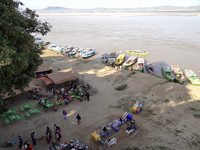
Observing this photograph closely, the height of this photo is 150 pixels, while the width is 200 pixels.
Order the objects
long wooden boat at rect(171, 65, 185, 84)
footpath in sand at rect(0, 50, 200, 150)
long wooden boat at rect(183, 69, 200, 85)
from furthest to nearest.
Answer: long wooden boat at rect(171, 65, 185, 84) → long wooden boat at rect(183, 69, 200, 85) → footpath in sand at rect(0, 50, 200, 150)

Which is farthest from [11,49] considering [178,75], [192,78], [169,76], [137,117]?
[192,78]

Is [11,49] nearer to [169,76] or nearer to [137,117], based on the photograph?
[137,117]

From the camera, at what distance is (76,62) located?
97.2 feet

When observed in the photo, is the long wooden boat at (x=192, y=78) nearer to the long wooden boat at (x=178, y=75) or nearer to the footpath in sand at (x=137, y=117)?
the long wooden boat at (x=178, y=75)

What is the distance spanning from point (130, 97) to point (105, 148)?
823 centimetres

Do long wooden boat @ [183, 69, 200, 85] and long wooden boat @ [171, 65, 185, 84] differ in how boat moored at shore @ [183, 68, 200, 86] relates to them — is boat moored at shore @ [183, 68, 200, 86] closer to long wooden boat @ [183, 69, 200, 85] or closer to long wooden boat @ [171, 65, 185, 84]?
long wooden boat @ [183, 69, 200, 85]

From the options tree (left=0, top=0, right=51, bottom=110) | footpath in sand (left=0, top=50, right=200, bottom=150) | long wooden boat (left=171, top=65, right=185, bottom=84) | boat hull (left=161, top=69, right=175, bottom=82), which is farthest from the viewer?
boat hull (left=161, top=69, right=175, bottom=82)

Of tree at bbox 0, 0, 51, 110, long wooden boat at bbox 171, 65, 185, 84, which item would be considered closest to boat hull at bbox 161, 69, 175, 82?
long wooden boat at bbox 171, 65, 185, 84

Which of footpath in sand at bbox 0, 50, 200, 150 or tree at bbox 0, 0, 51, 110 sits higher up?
tree at bbox 0, 0, 51, 110

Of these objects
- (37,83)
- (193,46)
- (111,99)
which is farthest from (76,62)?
(193,46)

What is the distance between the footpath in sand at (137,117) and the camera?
10.3 metres

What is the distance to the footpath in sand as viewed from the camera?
33.7ft

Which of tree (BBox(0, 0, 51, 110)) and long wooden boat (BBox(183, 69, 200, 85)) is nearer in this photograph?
tree (BBox(0, 0, 51, 110))

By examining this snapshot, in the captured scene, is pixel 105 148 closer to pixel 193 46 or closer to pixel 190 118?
pixel 190 118
